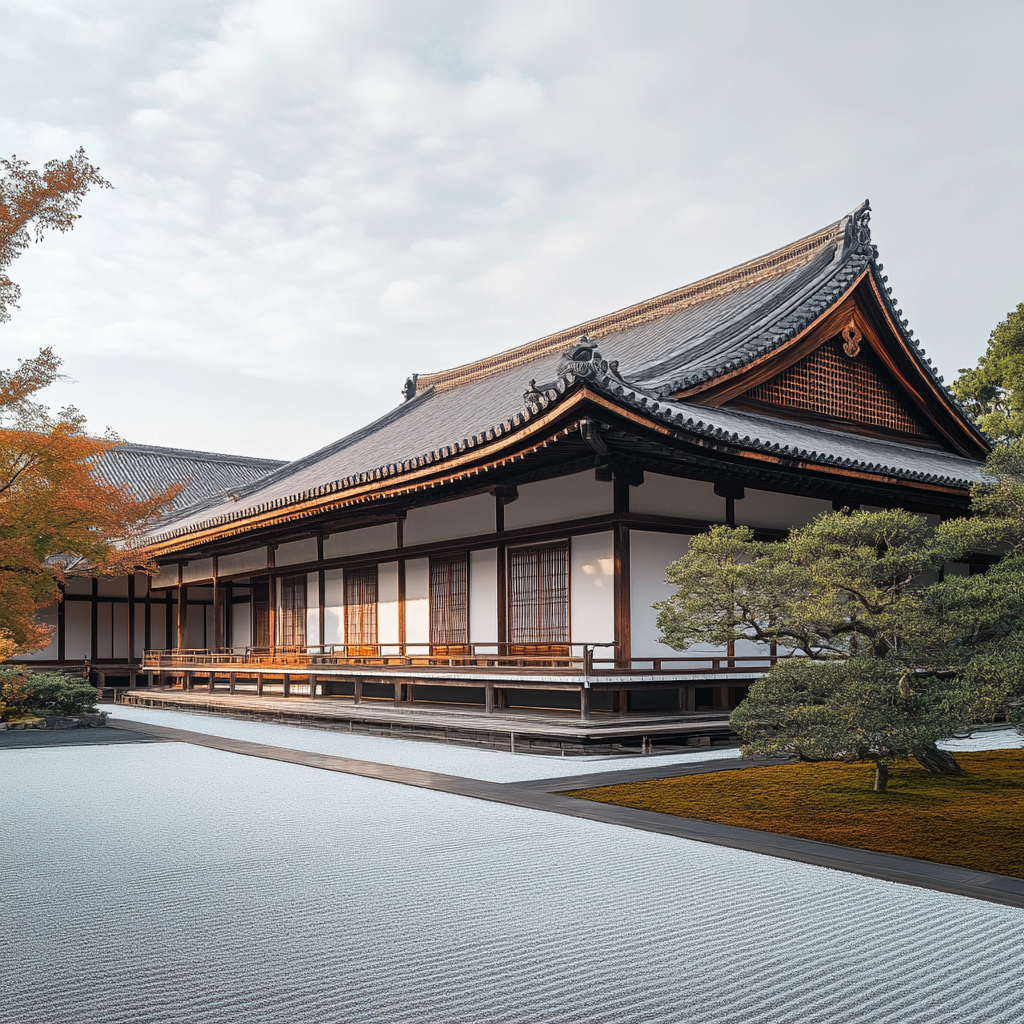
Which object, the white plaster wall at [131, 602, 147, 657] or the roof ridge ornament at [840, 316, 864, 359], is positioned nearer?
the roof ridge ornament at [840, 316, 864, 359]

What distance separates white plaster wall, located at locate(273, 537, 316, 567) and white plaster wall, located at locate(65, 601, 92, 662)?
1047cm

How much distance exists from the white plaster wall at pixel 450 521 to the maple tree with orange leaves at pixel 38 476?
5.80 metres

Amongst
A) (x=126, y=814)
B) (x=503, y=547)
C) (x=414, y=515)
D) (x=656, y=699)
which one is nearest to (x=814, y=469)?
(x=656, y=699)

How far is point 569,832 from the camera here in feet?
24.9

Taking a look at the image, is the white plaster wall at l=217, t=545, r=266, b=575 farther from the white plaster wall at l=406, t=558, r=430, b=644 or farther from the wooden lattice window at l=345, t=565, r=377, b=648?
the white plaster wall at l=406, t=558, r=430, b=644

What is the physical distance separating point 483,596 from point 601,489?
3.57 meters

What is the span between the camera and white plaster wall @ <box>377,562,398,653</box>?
19562 mm

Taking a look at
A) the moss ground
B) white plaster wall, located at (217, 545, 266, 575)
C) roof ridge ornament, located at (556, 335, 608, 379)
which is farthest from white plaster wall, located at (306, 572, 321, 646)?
the moss ground

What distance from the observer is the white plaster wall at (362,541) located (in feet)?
64.9

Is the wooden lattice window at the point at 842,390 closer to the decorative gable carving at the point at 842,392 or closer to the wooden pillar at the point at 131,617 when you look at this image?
the decorative gable carving at the point at 842,392

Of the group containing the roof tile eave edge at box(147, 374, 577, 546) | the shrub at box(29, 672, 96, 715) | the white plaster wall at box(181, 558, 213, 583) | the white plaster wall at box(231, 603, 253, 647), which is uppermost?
the roof tile eave edge at box(147, 374, 577, 546)

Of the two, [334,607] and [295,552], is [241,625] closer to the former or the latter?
[295,552]

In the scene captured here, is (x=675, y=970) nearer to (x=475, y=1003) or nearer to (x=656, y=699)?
(x=475, y=1003)

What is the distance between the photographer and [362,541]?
20.6 metres
